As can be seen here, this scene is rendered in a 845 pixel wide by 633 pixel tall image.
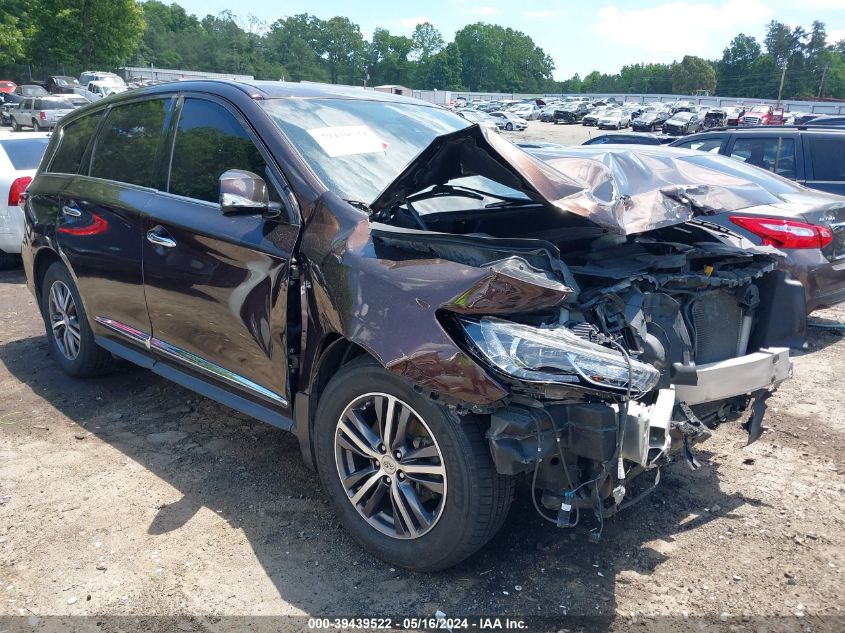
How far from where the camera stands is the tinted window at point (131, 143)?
4.16 meters

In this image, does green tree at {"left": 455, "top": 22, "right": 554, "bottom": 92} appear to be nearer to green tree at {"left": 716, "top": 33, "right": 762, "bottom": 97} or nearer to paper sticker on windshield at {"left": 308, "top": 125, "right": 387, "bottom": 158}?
green tree at {"left": 716, "top": 33, "right": 762, "bottom": 97}

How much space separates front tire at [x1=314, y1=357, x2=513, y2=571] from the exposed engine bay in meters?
0.17

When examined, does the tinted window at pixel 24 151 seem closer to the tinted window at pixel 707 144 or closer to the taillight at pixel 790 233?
the taillight at pixel 790 233

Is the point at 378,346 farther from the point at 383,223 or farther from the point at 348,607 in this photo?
the point at 348,607

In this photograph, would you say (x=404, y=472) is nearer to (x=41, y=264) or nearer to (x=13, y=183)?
(x=41, y=264)

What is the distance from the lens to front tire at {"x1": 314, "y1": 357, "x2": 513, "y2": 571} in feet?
8.63

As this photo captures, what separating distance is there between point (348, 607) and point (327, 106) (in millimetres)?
2500

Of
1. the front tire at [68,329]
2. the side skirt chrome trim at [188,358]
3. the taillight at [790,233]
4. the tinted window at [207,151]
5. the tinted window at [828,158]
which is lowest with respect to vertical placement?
the front tire at [68,329]

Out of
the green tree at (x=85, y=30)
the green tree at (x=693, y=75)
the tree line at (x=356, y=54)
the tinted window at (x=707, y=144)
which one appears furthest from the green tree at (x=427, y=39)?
the tinted window at (x=707, y=144)

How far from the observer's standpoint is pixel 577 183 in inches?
115

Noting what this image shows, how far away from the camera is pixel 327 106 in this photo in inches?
150

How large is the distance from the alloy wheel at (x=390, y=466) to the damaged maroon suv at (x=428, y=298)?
0.4 inches

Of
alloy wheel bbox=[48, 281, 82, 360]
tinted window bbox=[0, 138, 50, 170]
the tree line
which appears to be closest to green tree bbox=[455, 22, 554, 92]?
the tree line

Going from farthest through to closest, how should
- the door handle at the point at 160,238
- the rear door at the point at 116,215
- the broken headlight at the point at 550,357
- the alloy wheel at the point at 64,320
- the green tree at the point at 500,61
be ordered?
the green tree at the point at 500,61, the alloy wheel at the point at 64,320, the rear door at the point at 116,215, the door handle at the point at 160,238, the broken headlight at the point at 550,357
